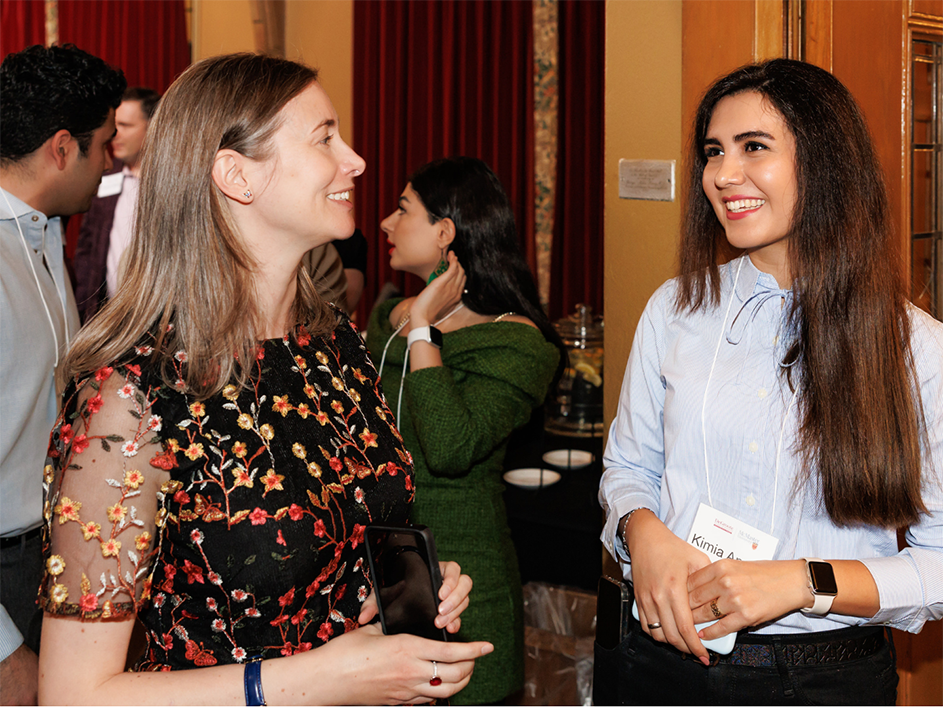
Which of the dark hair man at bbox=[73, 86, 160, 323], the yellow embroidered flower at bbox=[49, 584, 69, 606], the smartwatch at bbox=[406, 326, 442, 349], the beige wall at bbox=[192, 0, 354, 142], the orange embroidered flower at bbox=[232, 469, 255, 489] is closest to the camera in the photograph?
the yellow embroidered flower at bbox=[49, 584, 69, 606]

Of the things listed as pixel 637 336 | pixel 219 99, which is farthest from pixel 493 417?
pixel 219 99

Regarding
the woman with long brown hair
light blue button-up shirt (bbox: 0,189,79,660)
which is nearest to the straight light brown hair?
the woman with long brown hair

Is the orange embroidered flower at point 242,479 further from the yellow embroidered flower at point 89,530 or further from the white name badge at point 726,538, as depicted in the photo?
the white name badge at point 726,538

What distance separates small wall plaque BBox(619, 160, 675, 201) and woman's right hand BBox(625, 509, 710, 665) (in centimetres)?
128

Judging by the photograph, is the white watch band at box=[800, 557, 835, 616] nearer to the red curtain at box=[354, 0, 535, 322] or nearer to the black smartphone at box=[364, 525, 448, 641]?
the black smartphone at box=[364, 525, 448, 641]

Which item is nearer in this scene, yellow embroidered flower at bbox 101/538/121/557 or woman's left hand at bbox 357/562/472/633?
yellow embroidered flower at bbox 101/538/121/557

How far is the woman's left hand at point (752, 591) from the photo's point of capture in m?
1.24

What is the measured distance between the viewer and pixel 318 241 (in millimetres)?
1379

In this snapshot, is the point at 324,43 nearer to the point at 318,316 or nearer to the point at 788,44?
the point at 788,44

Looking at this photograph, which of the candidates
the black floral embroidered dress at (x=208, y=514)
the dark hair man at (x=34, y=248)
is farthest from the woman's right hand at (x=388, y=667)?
the dark hair man at (x=34, y=248)

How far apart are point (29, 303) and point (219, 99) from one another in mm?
894

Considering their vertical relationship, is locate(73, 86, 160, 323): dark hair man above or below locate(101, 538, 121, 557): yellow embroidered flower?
above

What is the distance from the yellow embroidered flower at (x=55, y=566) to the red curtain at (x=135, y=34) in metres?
5.33

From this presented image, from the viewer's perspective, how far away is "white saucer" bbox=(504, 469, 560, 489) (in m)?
2.97
